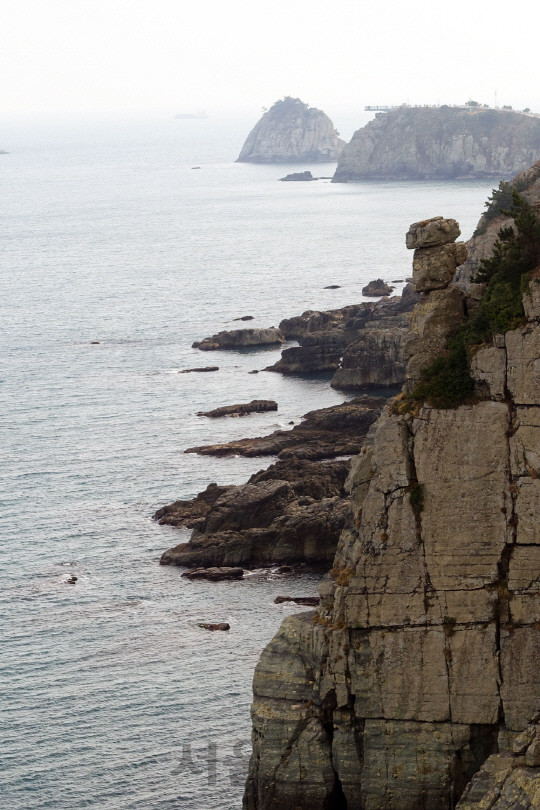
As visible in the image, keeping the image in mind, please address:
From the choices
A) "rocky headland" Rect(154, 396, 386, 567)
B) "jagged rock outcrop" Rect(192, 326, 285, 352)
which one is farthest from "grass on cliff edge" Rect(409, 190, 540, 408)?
"jagged rock outcrop" Rect(192, 326, 285, 352)

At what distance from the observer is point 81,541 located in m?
90.6

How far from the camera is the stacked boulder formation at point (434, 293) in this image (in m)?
42.4

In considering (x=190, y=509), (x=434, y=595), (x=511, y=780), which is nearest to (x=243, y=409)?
(x=190, y=509)

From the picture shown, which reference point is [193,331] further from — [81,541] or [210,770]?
[210,770]

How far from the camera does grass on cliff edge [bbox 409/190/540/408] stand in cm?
4025

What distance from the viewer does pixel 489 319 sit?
40.5m

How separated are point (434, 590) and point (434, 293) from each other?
32.6 feet

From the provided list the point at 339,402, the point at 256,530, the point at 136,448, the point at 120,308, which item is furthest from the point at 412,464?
the point at 120,308

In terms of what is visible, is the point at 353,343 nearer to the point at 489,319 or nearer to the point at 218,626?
the point at 218,626

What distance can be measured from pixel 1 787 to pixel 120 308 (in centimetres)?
13745

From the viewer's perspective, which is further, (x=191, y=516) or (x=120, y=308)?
(x=120, y=308)

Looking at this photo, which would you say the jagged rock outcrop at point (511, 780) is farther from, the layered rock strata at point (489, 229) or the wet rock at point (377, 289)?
the wet rock at point (377, 289)

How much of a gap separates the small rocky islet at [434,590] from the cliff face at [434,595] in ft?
0.15

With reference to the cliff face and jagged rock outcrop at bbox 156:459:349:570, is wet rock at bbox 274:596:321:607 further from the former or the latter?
the cliff face
